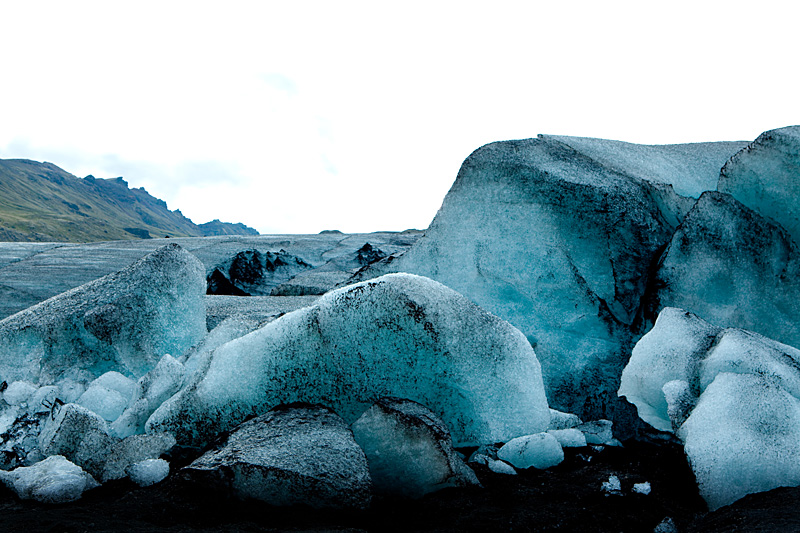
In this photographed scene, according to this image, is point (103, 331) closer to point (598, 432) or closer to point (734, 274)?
point (598, 432)

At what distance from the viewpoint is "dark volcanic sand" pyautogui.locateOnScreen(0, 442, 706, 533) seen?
110 inches

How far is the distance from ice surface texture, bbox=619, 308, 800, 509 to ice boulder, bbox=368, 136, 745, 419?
1048 mm

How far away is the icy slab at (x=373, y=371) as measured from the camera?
155 inches

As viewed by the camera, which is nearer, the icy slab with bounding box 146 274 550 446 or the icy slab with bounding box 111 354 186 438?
the icy slab with bounding box 146 274 550 446

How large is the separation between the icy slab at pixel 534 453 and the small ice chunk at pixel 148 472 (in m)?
2.21

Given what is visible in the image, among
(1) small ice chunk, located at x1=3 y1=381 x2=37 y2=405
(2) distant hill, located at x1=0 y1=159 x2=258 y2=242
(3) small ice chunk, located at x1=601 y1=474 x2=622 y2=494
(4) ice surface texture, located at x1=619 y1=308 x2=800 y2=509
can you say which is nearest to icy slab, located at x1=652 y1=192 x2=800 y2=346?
(4) ice surface texture, located at x1=619 y1=308 x2=800 y2=509

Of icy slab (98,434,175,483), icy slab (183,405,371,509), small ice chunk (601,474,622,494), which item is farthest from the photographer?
icy slab (98,434,175,483)

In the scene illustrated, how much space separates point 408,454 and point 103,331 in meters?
3.59

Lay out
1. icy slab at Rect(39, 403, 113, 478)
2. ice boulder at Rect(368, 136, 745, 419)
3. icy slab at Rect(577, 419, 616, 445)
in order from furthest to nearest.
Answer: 1. ice boulder at Rect(368, 136, 745, 419)
2. icy slab at Rect(577, 419, 616, 445)
3. icy slab at Rect(39, 403, 113, 478)

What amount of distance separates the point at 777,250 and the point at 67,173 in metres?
208

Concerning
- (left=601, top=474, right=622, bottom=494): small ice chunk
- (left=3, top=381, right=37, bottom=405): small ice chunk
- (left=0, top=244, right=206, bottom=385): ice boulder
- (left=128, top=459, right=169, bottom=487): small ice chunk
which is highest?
(left=0, top=244, right=206, bottom=385): ice boulder

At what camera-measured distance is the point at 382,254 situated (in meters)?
15.7

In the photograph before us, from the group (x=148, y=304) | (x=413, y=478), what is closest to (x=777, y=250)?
(x=413, y=478)

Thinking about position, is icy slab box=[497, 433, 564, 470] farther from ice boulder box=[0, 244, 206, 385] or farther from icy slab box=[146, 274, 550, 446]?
ice boulder box=[0, 244, 206, 385]
